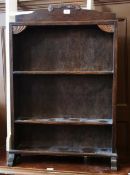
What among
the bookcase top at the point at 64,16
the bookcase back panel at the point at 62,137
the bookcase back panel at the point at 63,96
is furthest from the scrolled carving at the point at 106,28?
the bookcase back panel at the point at 62,137

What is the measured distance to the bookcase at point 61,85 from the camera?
1840 mm

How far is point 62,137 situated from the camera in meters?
2.01

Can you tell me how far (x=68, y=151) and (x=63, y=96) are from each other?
351 mm

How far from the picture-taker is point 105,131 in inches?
78.1

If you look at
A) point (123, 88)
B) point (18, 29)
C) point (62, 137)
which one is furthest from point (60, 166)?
point (18, 29)

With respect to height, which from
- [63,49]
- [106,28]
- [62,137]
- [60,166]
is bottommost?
[60,166]

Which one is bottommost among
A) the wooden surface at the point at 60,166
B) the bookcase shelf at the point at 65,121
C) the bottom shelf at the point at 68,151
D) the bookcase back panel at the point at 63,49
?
the wooden surface at the point at 60,166

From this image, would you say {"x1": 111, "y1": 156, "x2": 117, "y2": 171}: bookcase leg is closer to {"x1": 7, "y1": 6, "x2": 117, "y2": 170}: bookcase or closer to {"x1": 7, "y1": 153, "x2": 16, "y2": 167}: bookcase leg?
{"x1": 7, "y1": 6, "x2": 117, "y2": 170}: bookcase

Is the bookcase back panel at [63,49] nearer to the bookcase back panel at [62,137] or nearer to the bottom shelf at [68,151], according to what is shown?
the bookcase back panel at [62,137]

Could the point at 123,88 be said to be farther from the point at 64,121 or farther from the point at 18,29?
the point at 18,29

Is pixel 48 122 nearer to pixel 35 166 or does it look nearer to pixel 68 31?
pixel 35 166

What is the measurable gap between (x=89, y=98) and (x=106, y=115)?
153 mm

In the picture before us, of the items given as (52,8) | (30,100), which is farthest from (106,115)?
(52,8)

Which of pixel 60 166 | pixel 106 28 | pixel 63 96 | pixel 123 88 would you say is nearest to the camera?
pixel 106 28
